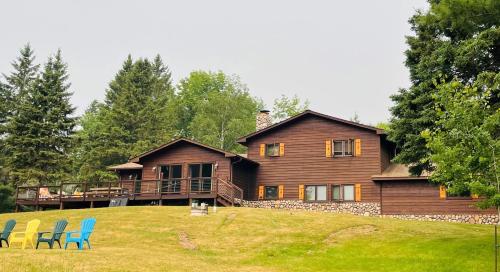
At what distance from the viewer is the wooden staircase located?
3062 cm

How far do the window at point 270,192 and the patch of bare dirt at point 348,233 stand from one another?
12.0 metres

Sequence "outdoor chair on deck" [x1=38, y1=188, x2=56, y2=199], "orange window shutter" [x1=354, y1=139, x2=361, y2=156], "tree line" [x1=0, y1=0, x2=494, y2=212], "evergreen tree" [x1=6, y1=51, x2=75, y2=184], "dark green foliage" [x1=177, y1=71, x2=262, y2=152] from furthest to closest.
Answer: "dark green foliage" [x1=177, y1=71, x2=262, y2=152]
"evergreen tree" [x1=6, y1=51, x2=75, y2=184]
"outdoor chair on deck" [x1=38, y1=188, x2=56, y2=199]
"orange window shutter" [x1=354, y1=139, x2=361, y2=156]
"tree line" [x1=0, y1=0, x2=494, y2=212]

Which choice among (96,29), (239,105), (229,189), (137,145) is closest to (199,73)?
(239,105)

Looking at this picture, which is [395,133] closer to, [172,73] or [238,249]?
[238,249]

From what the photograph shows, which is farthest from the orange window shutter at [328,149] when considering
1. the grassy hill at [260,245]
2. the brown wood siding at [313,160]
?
the grassy hill at [260,245]

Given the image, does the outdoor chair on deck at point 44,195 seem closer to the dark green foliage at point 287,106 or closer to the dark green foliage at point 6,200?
the dark green foliage at point 6,200

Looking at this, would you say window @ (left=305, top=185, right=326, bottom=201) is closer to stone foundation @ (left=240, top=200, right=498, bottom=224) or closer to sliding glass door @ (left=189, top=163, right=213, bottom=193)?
stone foundation @ (left=240, top=200, right=498, bottom=224)

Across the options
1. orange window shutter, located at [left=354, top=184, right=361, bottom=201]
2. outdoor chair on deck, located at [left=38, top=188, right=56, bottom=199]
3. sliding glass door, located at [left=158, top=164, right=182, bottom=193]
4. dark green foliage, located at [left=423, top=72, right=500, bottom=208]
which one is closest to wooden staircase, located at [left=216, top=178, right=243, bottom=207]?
→ sliding glass door, located at [left=158, top=164, right=182, bottom=193]

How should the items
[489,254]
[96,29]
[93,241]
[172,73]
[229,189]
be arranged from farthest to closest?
[172,73] < [96,29] < [229,189] < [93,241] < [489,254]

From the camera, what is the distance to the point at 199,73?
245 feet

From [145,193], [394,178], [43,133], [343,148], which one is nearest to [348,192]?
[343,148]

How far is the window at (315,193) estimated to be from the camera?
32125 millimetres

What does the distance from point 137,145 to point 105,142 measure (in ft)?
10.8

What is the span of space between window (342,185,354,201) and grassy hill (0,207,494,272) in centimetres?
672
